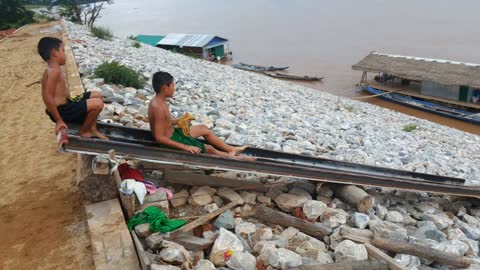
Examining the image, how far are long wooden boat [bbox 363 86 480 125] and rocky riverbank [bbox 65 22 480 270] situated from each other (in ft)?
21.6

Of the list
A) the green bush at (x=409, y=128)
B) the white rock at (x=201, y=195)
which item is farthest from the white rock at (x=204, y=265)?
the green bush at (x=409, y=128)

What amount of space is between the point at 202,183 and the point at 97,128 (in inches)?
56.2

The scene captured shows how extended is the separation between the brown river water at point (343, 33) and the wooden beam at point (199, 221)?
1571 cm

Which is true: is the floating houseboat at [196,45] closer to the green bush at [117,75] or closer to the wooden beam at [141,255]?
the green bush at [117,75]

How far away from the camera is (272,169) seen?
4.48 m

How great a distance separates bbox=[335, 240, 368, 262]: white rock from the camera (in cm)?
372

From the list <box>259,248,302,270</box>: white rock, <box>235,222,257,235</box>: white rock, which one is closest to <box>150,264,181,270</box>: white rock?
<box>259,248,302,270</box>: white rock

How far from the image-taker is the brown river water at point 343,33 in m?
27.8

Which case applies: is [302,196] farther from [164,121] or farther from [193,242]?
[164,121]

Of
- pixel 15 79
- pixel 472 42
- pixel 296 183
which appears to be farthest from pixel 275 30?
pixel 296 183

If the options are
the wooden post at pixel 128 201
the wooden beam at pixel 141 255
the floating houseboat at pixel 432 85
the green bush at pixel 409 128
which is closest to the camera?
the wooden beam at pixel 141 255

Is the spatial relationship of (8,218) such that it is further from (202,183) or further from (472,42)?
(472,42)

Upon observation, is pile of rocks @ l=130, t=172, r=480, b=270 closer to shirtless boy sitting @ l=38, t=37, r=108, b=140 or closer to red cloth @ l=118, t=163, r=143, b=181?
red cloth @ l=118, t=163, r=143, b=181

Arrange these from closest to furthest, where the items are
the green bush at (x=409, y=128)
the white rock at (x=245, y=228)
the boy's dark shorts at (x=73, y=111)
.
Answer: the white rock at (x=245, y=228)
the boy's dark shorts at (x=73, y=111)
the green bush at (x=409, y=128)
